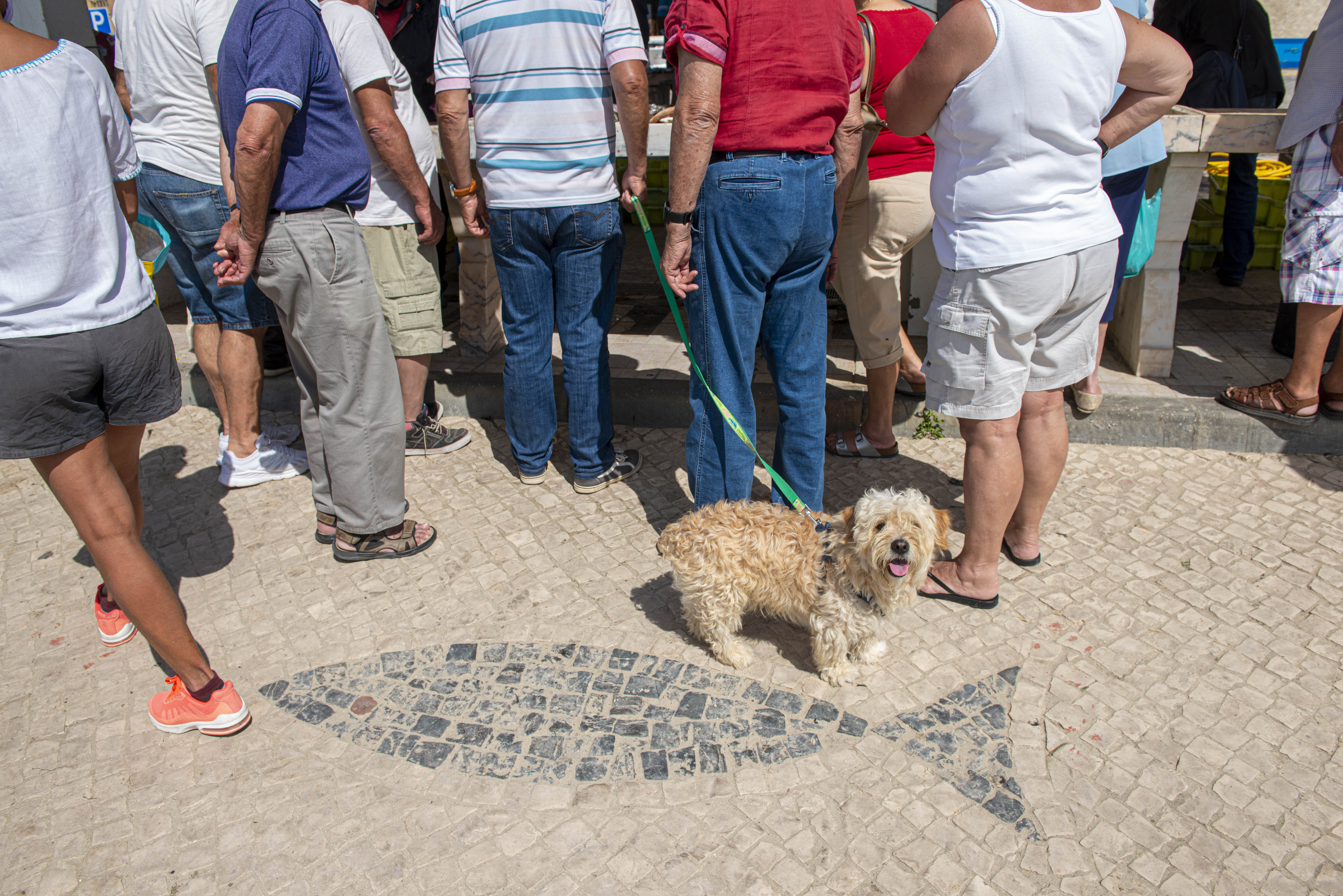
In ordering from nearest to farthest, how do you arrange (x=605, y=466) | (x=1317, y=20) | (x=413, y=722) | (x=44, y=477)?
(x=44, y=477) < (x=413, y=722) < (x=605, y=466) < (x=1317, y=20)

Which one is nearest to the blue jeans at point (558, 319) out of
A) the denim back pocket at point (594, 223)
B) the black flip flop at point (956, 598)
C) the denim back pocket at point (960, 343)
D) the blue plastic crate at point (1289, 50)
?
the denim back pocket at point (594, 223)

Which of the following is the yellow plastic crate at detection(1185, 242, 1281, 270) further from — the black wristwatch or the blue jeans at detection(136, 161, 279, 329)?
the blue jeans at detection(136, 161, 279, 329)

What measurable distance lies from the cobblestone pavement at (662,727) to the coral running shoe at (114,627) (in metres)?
0.05

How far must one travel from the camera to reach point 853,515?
2.84 meters

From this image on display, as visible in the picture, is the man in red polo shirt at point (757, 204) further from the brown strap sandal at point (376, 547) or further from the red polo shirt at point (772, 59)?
the brown strap sandal at point (376, 547)

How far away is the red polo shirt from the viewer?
118 inches

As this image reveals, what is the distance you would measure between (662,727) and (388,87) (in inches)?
125

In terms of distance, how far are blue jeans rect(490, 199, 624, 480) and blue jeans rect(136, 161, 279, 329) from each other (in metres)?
1.29

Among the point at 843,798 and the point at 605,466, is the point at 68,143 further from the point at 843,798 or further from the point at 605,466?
the point at 843,798

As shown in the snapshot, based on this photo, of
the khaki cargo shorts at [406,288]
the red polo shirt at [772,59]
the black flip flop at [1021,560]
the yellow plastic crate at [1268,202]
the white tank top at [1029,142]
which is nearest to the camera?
the white tank top at [1029,142]

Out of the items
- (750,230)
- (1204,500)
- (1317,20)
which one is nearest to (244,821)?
(750,230)

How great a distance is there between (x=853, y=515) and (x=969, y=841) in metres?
1.02

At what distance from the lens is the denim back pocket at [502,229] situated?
3.98m

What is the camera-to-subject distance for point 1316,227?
4.14 metres
